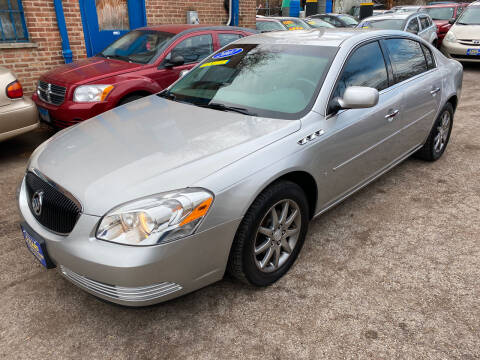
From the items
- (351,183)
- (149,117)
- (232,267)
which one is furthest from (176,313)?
(351,183)

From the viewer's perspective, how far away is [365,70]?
3223 mm

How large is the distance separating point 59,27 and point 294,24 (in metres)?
8.09

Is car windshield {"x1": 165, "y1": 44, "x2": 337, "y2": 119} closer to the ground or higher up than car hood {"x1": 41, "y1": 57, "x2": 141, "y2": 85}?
higher up

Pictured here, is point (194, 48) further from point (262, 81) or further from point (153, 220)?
point (153, 220)

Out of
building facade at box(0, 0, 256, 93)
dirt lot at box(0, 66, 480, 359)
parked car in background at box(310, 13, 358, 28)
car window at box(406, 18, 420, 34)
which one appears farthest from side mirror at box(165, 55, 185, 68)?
parked car in background at box(310, 13, 358, 28)

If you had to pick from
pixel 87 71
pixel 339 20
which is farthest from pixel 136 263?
pixel 339 20

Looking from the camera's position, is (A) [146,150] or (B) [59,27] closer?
(A) [146,150]

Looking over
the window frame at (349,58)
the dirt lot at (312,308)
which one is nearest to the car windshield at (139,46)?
the dirt lot at (312,308)

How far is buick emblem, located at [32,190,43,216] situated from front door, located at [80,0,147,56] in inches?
239

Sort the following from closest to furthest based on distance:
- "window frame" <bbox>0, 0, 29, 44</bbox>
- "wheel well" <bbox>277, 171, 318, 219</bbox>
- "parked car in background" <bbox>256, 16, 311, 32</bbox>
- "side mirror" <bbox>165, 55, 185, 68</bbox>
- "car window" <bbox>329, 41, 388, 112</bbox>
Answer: "wheel well" <bbox>277, 171, 318, 219</bbox> → "car window" <bbox>329, 41, 388, 112</bbox> → "side mirror" <bbox>165, 55, 185, 68</bbox> → "window frame" <bbox>0, 0, 29, 44</bbox> → "parked car in background" <bbox>256, 16, 311, 32</bbox>

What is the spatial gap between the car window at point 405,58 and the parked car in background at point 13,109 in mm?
4080

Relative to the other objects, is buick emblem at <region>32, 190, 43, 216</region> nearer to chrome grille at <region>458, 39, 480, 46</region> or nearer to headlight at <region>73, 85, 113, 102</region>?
headlight at <region>73, 85, 113, 102</region>

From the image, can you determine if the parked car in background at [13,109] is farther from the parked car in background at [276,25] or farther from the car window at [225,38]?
the parked car in background at [276,25]

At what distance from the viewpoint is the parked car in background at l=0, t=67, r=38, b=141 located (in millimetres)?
4477
